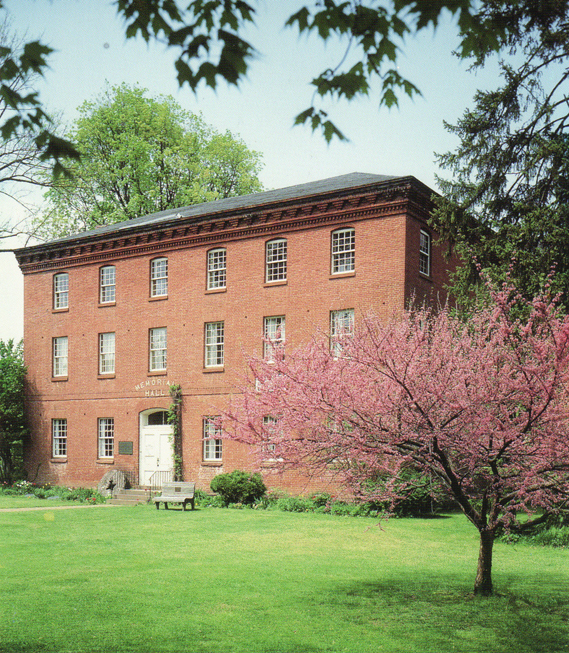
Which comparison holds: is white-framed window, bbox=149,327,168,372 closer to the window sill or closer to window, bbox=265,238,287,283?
the window sill

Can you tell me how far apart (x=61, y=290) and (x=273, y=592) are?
1045 inches

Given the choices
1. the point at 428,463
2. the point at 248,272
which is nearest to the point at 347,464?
the point at 428,463

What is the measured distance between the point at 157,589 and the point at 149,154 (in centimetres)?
4005

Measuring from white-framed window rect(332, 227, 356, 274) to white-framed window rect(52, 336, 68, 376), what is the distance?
14570 millimetres

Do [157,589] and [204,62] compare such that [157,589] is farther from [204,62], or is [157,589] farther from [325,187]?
[325,187]

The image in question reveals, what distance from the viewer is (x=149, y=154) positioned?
4891 cm

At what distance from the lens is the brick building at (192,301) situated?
27.2 metres

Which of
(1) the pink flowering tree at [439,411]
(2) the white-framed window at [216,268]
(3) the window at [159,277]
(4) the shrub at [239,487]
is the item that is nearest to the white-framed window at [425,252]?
(2) the white-framed window at [216,268]

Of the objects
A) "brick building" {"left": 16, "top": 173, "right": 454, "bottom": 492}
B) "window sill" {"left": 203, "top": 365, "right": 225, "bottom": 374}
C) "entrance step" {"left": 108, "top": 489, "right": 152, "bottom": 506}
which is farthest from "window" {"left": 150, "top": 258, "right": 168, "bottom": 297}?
"entrance step" {"left": 108, "top": 489, "right": 152, "bottom": 506}

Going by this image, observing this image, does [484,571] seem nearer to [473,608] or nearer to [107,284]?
[473,608]

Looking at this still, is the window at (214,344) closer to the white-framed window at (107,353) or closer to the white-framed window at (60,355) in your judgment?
the white-framed window at (107,353)

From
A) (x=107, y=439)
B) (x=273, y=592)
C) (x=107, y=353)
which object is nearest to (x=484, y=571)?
(x=273, y=592)

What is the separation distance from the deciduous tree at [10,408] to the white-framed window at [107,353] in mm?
4935

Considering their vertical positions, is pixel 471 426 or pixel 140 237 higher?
pixel 140 237
